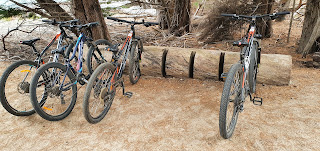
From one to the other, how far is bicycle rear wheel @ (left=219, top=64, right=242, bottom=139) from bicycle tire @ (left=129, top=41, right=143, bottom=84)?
1739 millimetres

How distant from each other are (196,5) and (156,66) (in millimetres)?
6686

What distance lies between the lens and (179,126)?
269cm

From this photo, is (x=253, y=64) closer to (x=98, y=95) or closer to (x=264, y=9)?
(x=98, y=95)

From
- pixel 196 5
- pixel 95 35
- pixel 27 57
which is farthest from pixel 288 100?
pixel 196 5

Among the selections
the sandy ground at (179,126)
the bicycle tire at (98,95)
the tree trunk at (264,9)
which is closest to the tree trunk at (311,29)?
the tree trunk at (264,9)

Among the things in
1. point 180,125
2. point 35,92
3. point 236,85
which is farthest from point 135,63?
point 236,85

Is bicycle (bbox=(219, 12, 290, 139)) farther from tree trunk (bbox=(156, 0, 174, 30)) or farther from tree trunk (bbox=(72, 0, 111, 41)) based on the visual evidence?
tree trunk (bbox=(156, 0, 174, 30))

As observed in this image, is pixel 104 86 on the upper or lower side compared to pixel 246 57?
lower

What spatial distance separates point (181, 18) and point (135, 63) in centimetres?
335

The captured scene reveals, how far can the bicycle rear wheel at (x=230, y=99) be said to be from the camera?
205 cm

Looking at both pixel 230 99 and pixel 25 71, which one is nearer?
pixel 230 99

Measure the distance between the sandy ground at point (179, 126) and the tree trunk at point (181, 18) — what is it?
144 inches

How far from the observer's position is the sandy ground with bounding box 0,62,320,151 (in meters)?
2.35

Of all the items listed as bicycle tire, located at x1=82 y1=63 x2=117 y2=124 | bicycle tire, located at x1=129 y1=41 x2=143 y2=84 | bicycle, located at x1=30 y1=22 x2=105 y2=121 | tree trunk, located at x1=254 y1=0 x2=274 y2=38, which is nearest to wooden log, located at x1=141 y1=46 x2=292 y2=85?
bicycle tire, located at x1=129 y1=41 x2=143 y2=84
